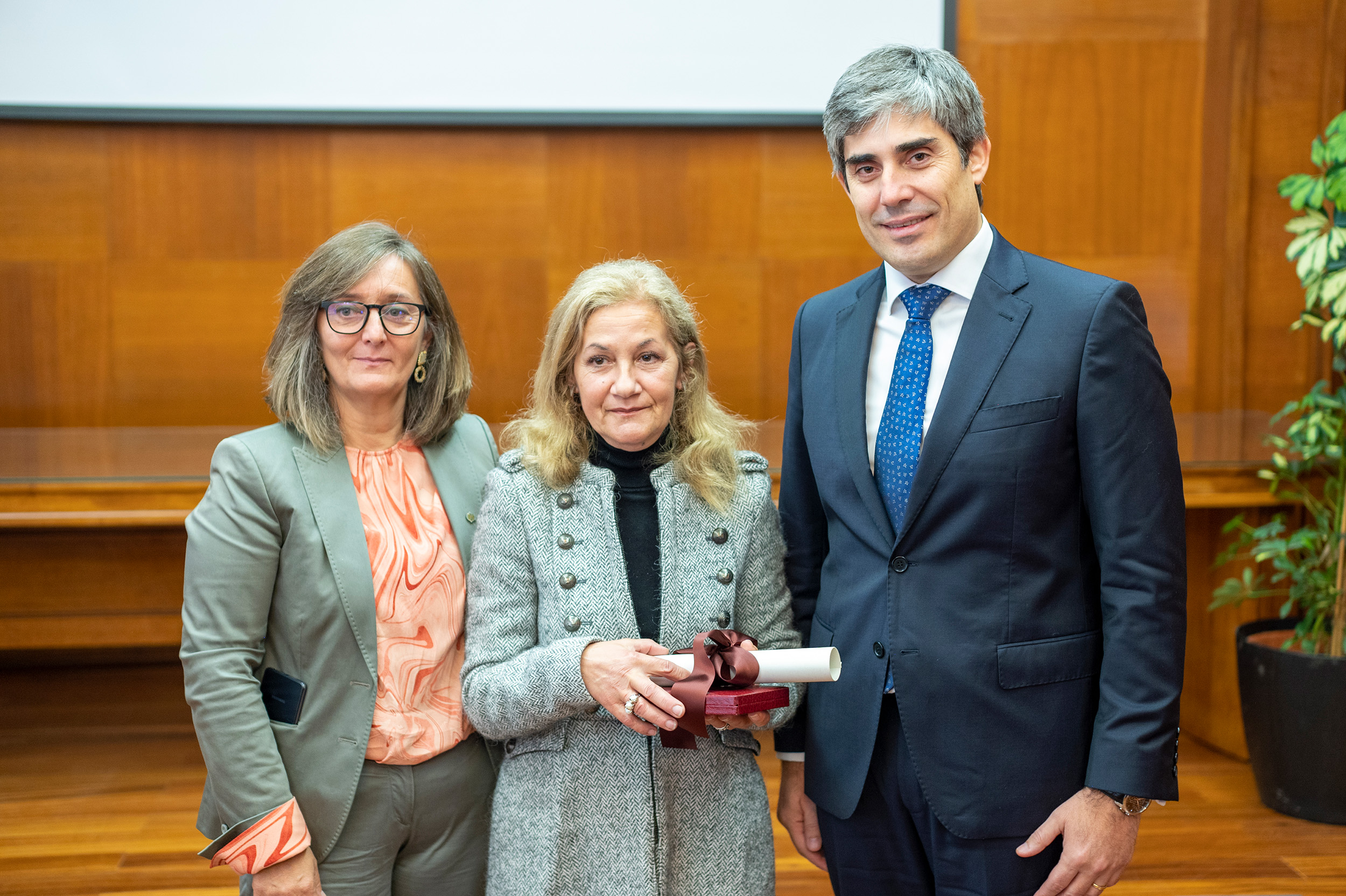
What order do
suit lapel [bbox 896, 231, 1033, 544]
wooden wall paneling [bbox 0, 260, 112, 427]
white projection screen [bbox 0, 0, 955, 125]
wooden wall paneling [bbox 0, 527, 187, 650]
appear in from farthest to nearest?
wooden wall paneling [bbox 0, 260, 112, 427] → white projection screen [bbox 0, 0, 955, 125] → wooden wall paneling [bbox 0, 527, 187, 650] → suit lapel [bbox 896, 231, 1033, 544]

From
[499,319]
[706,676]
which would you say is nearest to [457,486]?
[706,676]

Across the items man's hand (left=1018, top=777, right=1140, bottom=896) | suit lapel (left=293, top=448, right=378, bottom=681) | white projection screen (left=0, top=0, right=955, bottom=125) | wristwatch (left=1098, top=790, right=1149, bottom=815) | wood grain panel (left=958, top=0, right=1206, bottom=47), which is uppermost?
wood grain panel (left=958, top=0, right=1206, bottom=47)

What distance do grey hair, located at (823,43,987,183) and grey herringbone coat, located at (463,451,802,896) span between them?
21.6 inches

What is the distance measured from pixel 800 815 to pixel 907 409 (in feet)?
2.12

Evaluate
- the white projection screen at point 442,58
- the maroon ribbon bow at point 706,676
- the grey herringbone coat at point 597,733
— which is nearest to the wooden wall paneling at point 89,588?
the white projection screen at point 442,58

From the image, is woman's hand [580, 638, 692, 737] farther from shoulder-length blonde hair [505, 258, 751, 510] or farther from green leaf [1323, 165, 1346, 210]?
green leaf [1323, 165, 1346, 210]

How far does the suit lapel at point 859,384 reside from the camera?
1394 mm

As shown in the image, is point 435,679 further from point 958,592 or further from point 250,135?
point 250,135

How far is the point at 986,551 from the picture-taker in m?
1.33

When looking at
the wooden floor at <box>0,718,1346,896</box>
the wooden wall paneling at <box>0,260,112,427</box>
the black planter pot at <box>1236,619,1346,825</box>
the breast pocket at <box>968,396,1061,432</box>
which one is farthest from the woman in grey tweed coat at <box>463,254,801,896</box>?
the wooden wall paneling at <box>0,260,112,427</box>

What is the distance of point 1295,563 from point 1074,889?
6.82 feet

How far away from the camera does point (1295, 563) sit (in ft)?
9.71

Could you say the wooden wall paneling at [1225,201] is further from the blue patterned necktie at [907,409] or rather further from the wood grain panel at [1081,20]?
the blue patterned necktie at [907,409]

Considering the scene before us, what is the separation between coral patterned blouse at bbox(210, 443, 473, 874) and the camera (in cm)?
144
